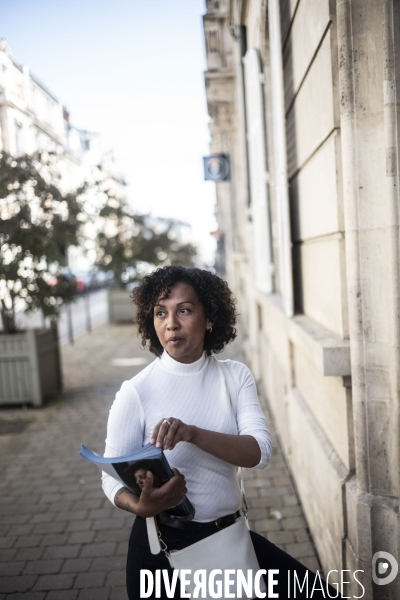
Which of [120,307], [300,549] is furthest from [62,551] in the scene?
[120,307]

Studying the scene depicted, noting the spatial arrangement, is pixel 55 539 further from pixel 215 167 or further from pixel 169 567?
pixel 215 167

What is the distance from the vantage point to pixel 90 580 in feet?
10.6

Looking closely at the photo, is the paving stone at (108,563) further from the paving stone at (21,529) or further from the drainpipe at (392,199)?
the drainpipe at (392,199)

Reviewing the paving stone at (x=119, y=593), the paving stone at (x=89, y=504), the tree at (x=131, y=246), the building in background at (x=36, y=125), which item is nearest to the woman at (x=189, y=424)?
the paving stone at (x=119, y=593)

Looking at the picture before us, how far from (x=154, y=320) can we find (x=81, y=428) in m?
4.76

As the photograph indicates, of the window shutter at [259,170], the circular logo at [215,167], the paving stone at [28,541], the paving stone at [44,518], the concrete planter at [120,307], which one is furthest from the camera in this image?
the concrete planter at [120,307]

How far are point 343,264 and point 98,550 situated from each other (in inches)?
99.5

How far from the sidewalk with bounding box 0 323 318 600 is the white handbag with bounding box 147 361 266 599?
63.8 inches

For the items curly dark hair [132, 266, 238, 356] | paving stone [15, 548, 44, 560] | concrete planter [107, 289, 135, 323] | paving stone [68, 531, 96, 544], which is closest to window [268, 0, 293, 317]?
curly dark hair [132, 266, 238, 356]

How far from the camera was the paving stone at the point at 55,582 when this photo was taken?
10.4 feet

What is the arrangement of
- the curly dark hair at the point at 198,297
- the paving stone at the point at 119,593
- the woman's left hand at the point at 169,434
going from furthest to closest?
the paving stone at the point at 119,593
the curly dark hair at the point at 198,297
the woman's left hand at the point at 169,434

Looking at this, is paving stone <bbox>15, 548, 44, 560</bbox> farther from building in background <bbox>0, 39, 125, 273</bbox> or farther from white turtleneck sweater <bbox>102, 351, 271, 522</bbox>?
building in background <bbox>0, 39, 125, 273</bbox>

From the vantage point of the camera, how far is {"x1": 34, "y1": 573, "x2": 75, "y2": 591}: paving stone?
3166mm

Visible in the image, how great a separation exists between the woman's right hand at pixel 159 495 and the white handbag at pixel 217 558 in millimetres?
122
